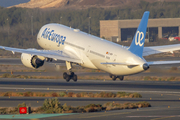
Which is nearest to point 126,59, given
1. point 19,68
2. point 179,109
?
point 179,109

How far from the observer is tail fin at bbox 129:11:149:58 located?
3928cm

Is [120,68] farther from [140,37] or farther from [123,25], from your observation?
[123,25]

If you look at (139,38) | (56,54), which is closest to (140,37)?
(139,38)

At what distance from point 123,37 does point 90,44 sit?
94.0 metres

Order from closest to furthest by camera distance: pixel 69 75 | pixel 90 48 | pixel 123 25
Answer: pixel 90 48 < pixel 69 75 < pixel 123 25

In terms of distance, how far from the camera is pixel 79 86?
4672 cm

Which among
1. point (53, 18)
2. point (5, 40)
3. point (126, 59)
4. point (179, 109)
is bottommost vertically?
point (179, 109)

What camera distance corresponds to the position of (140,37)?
39438 mm

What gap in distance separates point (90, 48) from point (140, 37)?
818 centimetres

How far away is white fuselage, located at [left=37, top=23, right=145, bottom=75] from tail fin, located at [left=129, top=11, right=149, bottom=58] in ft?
2.02

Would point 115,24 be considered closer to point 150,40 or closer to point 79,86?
point 150,40

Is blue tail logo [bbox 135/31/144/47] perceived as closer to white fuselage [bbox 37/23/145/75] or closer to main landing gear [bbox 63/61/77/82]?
white fuselage [bbox 37/23/145/75]

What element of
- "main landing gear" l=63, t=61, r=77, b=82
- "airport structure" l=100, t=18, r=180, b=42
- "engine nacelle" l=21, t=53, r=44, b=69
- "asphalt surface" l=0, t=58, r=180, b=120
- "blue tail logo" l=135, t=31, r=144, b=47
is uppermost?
"airport structure" l=100, t=18, r=180, b=42

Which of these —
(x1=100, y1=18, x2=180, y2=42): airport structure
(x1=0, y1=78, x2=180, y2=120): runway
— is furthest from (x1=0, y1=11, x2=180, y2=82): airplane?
(x1=100, y1=18, x2=180, y2=42): airport structure
